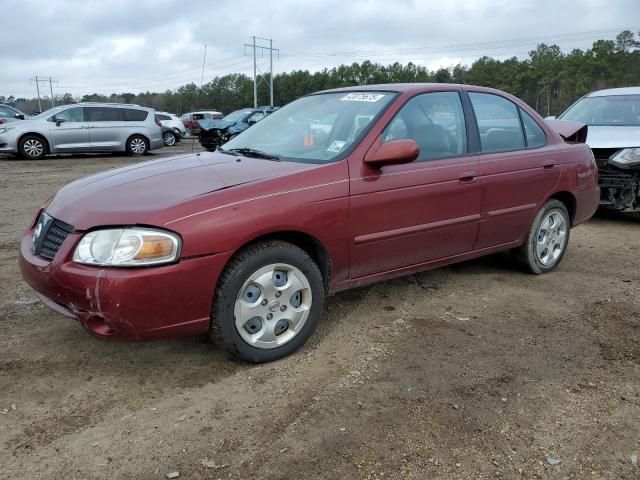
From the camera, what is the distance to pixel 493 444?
2500mm

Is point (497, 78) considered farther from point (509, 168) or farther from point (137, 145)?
point (509, 168)

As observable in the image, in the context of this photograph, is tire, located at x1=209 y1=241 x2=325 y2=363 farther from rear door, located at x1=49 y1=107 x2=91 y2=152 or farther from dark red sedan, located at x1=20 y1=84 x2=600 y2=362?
rear door, located at x1=49 y1=107 x2=91 y2=152

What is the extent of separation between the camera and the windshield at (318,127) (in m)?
3.67

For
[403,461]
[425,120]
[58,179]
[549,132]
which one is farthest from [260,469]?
[58,179]

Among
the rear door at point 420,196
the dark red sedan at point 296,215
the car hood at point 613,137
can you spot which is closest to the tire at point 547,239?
the dark red sedan at point 296,215

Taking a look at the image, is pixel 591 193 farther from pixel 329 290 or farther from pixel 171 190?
pixel 171 190

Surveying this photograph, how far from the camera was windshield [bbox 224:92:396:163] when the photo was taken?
367 cm

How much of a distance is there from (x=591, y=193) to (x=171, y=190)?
3.98 m

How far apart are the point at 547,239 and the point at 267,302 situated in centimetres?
293

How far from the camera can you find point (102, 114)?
1597 cm

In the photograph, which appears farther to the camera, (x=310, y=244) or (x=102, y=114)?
(x=102, y=114)

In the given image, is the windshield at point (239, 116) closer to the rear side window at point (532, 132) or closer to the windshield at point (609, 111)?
the windshield at point (609, 111)

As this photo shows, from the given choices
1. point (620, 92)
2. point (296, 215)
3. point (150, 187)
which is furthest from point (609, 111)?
point (150, 187)

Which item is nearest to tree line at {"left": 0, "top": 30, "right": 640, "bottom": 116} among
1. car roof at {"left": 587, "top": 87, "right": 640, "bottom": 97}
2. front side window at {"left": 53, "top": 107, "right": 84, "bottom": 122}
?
front side window at {"left": 53, "top": 107, "right": 84, "bottom": 122}
